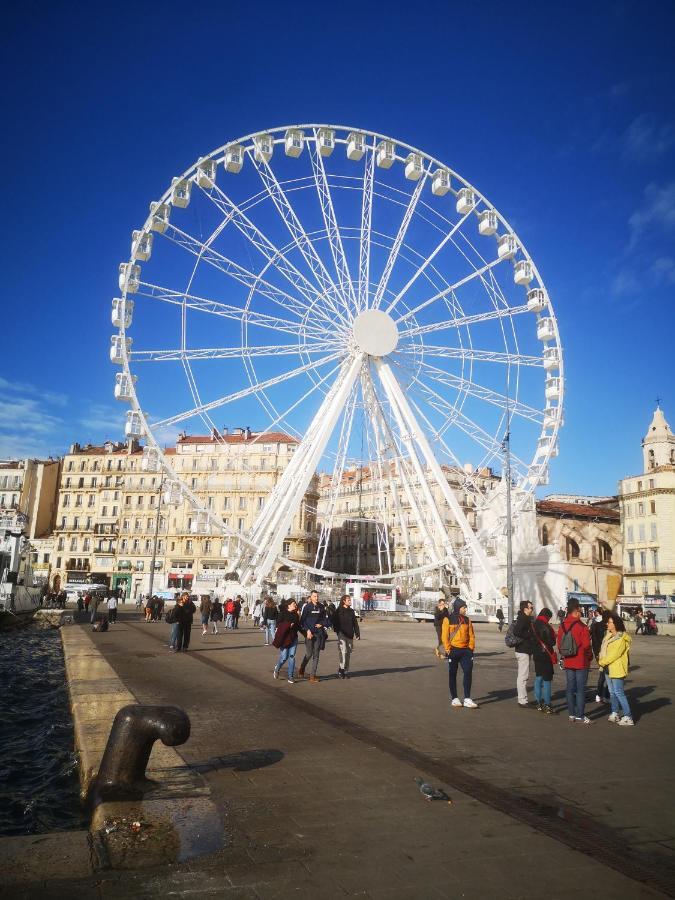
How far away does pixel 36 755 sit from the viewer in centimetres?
907

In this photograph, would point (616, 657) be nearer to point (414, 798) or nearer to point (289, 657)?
point (414, 798)

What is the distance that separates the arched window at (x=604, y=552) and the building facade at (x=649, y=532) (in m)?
9.78

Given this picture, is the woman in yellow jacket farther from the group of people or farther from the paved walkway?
the paved walkway

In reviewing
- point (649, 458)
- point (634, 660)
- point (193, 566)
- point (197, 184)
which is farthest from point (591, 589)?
point (197, 184)

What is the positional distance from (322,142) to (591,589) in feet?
199

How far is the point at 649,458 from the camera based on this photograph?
73.8m

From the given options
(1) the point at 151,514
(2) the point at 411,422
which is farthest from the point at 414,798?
(1) the point at 151,514

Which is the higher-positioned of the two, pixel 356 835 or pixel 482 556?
pixel 482 556

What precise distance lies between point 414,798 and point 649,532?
66.6 metres

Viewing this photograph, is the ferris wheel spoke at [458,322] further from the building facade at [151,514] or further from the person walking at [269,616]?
the building facade at [151,514]

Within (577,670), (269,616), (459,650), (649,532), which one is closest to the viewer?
(577,670)

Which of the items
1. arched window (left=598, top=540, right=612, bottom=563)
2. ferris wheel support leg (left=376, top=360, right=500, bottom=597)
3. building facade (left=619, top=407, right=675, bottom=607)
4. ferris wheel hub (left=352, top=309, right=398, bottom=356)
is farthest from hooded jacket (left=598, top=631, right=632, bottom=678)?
arched window (left=598, top=540, right=612, bottom=563)

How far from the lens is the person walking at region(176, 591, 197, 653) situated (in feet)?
61.5

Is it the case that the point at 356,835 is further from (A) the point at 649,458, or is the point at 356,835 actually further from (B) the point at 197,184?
(A) the point at 649,458
